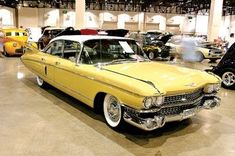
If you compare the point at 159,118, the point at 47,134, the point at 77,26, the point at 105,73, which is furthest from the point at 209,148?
the point at 77,26

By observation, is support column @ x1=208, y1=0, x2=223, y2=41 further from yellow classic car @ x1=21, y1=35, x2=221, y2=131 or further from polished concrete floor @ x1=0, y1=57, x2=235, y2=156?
yellow classic car @ x1=21, y1=35, x2=221, y2=131

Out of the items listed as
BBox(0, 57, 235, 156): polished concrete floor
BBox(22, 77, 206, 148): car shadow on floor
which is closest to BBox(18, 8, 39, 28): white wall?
BBox(0, 57, 235, 156): polished concrete floor

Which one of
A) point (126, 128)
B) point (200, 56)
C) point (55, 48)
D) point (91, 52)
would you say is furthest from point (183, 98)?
point (200, 56)

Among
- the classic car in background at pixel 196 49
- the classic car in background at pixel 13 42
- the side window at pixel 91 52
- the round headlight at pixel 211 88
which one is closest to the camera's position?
the round headlight at pixel 211 88

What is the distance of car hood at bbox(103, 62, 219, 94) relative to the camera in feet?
11.9

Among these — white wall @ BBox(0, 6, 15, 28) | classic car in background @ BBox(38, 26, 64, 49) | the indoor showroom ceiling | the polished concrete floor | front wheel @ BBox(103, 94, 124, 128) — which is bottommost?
the polished concrete floor

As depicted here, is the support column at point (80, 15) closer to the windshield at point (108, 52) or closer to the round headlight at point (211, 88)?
the windshield at point (108, 52)

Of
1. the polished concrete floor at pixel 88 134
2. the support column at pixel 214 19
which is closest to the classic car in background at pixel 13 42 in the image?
the polished concrete floor at pixel 88 134

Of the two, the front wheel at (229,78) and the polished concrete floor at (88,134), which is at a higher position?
the front wheel at (229,78)

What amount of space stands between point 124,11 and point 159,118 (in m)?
33.8

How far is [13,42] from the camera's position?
13242mm

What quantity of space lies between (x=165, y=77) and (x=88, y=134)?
1430mm

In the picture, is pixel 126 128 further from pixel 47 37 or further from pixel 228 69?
pixel 47 37

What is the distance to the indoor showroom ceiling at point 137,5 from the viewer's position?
3338 cm
